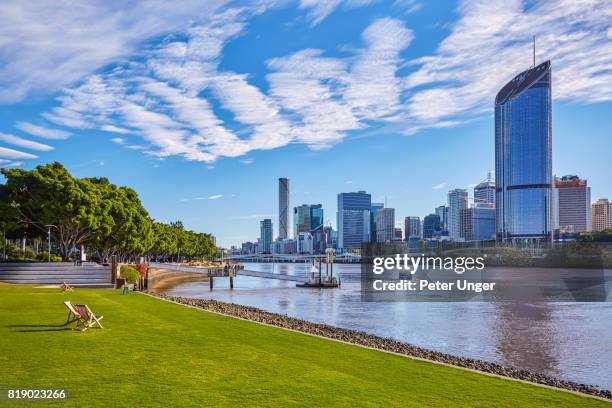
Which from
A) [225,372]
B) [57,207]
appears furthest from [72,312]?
[57,207]

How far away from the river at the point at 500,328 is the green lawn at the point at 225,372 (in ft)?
31.7

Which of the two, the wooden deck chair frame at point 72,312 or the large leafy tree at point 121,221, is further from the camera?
the large leafy tree at point 121,221

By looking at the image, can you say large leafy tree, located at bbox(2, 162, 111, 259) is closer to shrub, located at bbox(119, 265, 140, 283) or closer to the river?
shrub, located at bbox(119, 265, 140, 283)

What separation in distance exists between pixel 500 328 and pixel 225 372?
27.4m

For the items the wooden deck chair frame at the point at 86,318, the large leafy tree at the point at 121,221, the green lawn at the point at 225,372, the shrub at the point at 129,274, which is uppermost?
the large leafy tree at the point at 121,221

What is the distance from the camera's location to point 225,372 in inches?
544

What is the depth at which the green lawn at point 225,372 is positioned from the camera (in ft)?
38.4

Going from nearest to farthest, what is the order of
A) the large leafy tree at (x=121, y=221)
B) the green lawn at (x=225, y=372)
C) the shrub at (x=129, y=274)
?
1. the green lawn at (x=225, y=372)
2. the shrub at (x=129, y=274)
3. the large leafy tree at (x=121, y=221)

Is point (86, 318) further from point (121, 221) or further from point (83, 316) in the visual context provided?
point (121, 221)

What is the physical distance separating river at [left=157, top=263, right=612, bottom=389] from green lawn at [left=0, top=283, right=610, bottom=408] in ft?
31.7

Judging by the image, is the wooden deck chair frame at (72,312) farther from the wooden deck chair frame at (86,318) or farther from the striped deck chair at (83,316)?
the wooden deck chair frame at (86,318)

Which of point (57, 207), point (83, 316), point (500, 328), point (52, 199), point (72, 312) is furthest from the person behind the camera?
point (52, 199)

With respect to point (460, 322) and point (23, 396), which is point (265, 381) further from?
point (460, 322)

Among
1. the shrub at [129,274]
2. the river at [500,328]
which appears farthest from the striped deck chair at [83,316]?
the shrub at [129,274]
